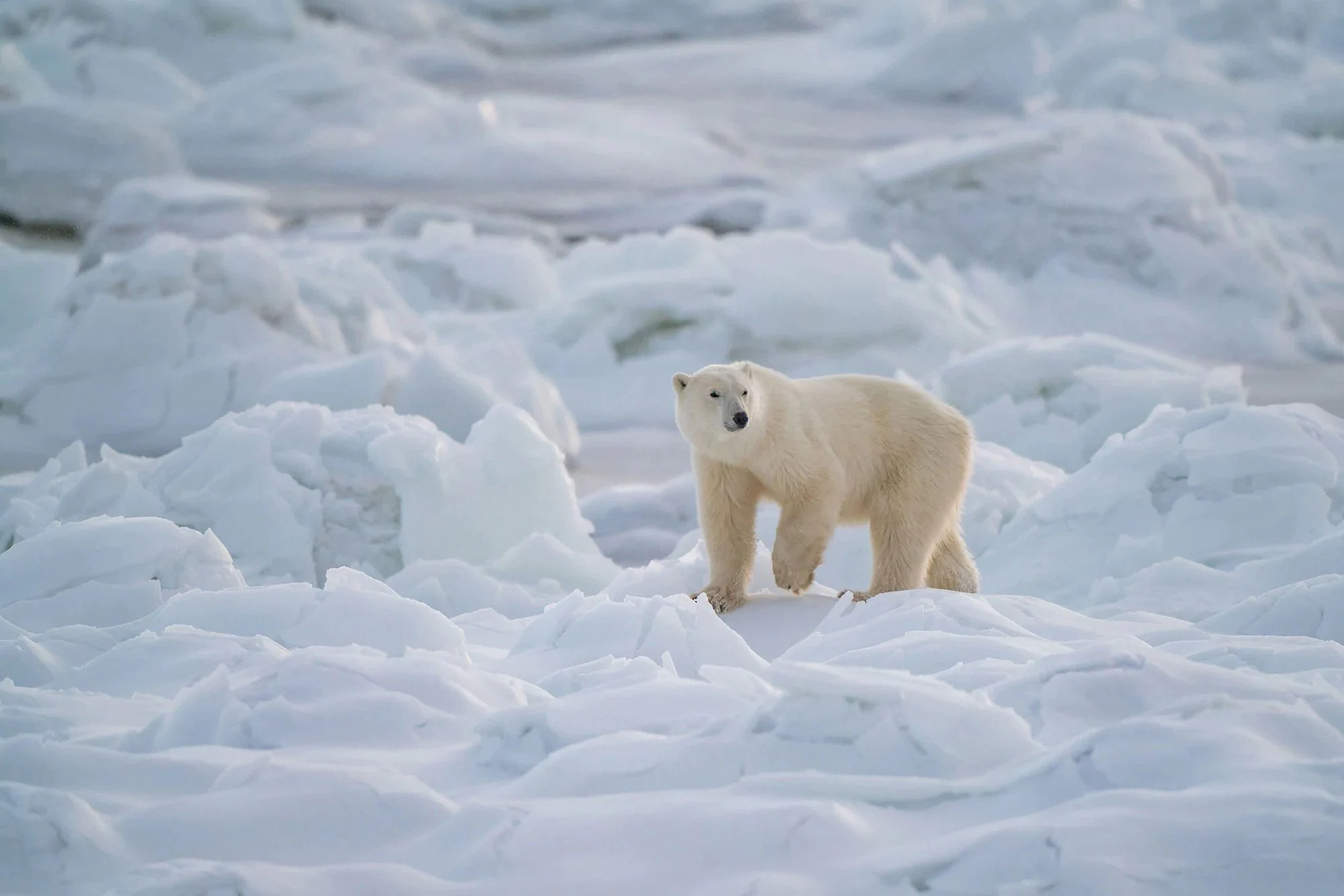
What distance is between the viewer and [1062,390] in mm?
8406

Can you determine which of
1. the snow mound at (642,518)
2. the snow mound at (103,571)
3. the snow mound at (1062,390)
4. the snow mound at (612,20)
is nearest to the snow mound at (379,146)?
the snow mound at (612,20)

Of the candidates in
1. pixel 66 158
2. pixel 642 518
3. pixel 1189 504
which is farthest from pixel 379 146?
pixel 1189 504

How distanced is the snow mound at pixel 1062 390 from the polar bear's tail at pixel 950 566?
3.51 meters

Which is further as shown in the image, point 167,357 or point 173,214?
point 173,214

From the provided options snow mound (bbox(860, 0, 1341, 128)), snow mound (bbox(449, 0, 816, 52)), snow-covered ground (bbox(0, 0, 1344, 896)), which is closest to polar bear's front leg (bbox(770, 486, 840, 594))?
snow-covered ground (bbox(0, 0, 1344, 896))

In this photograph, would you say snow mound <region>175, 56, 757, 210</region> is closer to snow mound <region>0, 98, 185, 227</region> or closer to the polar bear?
snow mound <region>0, 98, 185, 227</region>

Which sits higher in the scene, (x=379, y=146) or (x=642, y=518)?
(x=379, y=146)

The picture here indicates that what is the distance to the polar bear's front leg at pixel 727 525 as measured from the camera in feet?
14.4

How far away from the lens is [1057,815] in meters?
2.46

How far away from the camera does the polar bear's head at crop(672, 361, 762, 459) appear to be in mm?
4102

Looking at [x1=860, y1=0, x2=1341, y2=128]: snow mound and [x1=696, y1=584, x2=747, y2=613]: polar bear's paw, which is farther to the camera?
[x1=860, y1=0, x2=1341, y2=128]: snow mound

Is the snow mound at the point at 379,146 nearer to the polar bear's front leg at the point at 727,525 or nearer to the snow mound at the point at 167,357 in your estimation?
the snow mound at the point at 167,357

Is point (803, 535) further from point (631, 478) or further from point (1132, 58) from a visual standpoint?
point (1132, 58)

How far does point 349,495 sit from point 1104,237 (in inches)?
328
